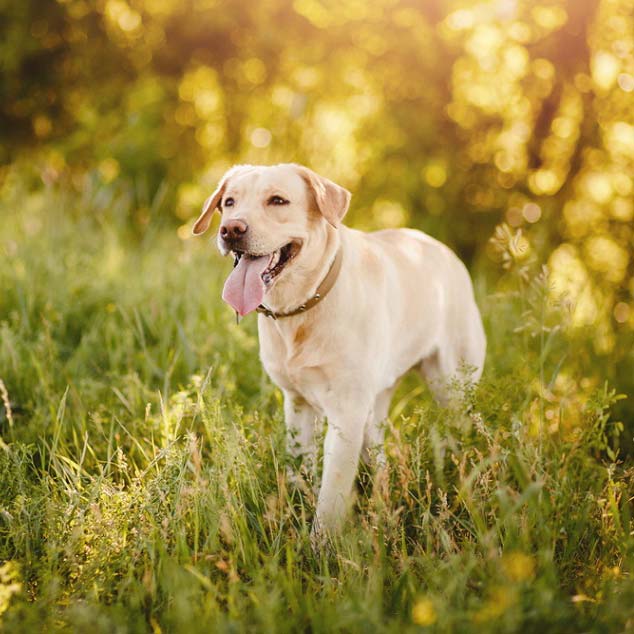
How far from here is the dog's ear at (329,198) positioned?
10.2 ft

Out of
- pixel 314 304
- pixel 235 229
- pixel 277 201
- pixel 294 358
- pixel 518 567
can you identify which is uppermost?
pixel 277 201

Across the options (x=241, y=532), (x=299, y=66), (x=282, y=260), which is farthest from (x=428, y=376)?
(x=299, y=66)

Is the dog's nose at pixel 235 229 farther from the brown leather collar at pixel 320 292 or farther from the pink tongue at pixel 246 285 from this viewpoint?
the brown leather collar at pixel 320 292

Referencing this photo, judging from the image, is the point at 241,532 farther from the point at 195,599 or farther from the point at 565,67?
the point at 565,67

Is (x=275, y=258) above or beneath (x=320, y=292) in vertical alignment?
above

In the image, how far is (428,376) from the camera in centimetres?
413

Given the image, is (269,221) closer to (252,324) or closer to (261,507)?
(261,507)

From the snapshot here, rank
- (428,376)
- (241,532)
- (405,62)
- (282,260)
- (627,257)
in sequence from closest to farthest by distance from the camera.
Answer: (241,532) → (282,260) → (428,376) → (627,257) → (405,62)

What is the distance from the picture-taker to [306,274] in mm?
3182

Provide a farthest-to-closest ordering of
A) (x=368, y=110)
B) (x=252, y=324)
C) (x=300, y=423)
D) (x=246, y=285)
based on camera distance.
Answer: (x=368, y=110)
(x=252, y=324)
(x=300, y=423)
(x=246, y=285)

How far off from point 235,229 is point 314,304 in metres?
0.50

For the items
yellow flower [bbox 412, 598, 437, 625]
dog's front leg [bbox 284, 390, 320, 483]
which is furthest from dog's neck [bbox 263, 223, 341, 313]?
yellow flower [bbox 412, 598, 437, 625]

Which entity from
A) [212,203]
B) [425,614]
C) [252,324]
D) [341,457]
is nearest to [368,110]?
[252,324]

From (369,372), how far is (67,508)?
1389mm
